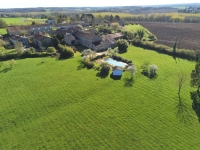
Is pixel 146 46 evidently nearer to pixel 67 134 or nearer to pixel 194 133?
pixel 194 133

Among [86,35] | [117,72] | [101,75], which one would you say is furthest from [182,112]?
[86,35]

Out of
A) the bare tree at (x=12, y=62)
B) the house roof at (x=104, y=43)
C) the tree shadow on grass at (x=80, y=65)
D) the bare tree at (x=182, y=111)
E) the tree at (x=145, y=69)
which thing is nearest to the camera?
the bare tree at (x=182, y=111)

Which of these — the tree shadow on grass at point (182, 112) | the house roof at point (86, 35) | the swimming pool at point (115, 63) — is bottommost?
the tree shadow on grass at point (182, 112)

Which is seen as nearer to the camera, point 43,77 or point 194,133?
point 194,133

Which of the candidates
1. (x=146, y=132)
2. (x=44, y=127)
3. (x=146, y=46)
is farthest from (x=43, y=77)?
(x=146, y=46)

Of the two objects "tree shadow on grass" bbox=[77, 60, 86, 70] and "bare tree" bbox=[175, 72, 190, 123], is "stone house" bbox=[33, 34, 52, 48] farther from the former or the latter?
"bare tree" bbox=[175, 72, 190, 123]

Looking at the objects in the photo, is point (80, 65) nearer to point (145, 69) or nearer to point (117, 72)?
point (117, 72)

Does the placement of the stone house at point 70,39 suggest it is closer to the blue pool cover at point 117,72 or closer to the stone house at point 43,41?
the stone house at point 43,41

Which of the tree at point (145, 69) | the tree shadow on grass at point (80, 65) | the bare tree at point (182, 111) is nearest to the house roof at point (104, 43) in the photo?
the tree shadow on grass at point (80, 65)
